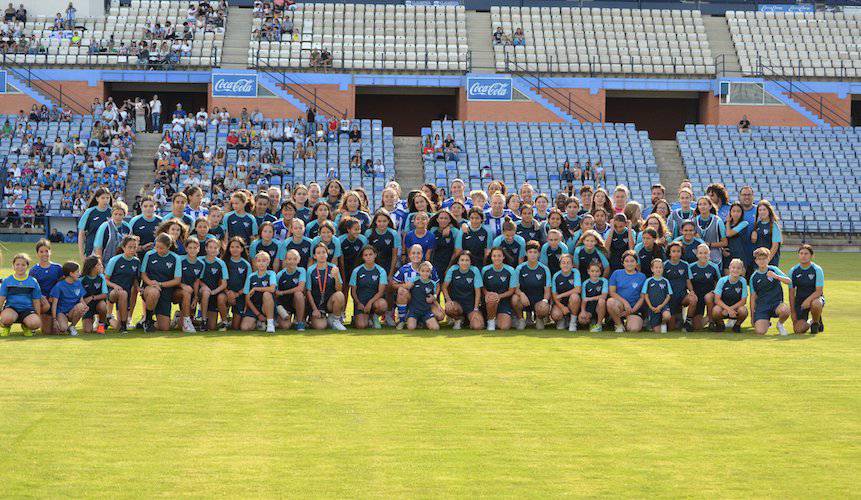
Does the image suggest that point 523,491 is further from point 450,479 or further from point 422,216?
point 422,216

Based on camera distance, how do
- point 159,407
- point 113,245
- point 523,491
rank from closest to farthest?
point 523,491
point 159,407
point 113,245

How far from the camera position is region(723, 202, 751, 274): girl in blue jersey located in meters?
13.3

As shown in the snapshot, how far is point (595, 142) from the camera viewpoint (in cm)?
3600

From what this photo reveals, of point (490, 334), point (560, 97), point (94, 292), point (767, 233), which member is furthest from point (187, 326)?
point (560, 97)

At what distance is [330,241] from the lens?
12.8m

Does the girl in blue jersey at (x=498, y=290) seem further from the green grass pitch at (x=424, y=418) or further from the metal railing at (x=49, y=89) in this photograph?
the metal railing at (x=49, y=89)

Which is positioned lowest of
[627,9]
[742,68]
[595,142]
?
[595,142]

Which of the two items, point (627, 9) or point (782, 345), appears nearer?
point (782, 345)

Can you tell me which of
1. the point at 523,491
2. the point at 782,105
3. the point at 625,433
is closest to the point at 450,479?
the point at 523,491

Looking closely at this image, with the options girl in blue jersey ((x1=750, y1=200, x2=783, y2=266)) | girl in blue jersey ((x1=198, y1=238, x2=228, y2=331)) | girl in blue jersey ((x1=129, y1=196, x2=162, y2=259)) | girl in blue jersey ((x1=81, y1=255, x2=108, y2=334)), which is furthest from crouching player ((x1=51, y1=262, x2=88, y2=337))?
girl in blue jersey ((x1=750, y1=200, x2=783, y2=266))

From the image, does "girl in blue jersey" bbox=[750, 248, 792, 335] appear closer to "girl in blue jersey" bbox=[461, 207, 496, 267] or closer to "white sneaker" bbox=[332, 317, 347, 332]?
"girl in blue jersey" bbox=[461, 207, 496, 267]

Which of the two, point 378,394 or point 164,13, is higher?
point 164,13

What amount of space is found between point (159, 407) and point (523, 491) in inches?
120

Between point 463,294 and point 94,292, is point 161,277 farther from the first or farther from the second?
point 463,294
